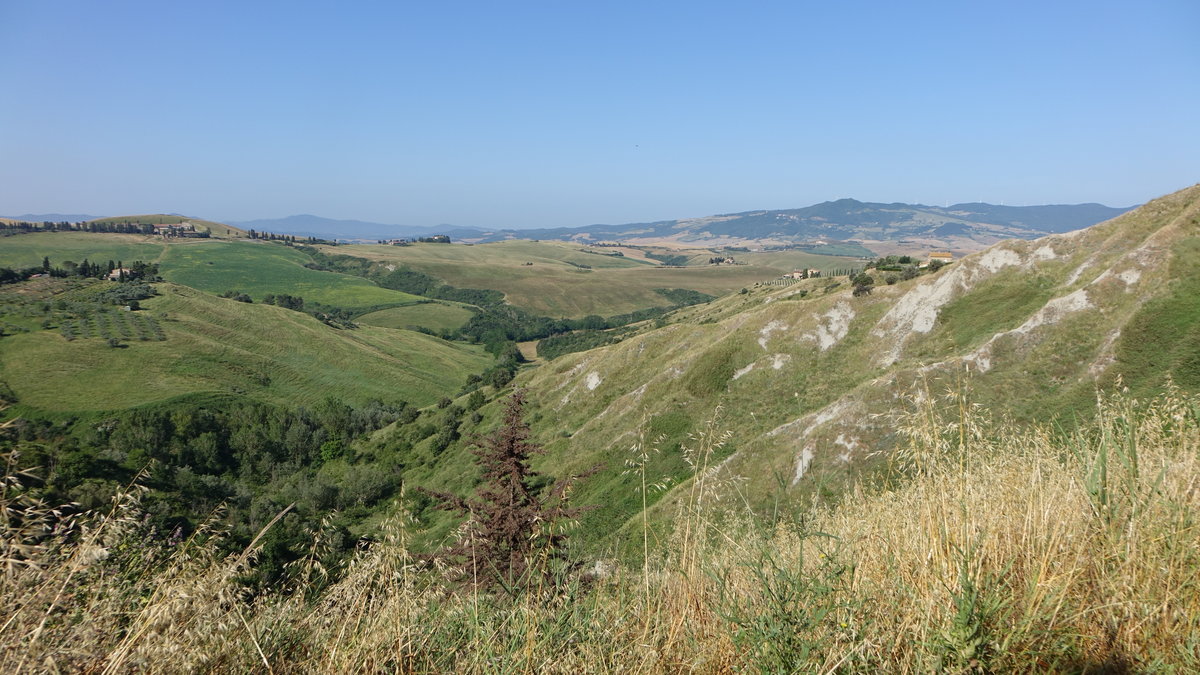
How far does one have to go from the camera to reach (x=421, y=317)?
583 ft

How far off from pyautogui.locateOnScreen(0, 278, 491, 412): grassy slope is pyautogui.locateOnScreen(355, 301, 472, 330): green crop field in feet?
76.1

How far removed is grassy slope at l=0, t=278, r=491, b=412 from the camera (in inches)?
3260

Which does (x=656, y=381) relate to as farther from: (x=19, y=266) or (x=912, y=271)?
(x=19, y=266)

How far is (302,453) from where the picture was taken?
273 ft

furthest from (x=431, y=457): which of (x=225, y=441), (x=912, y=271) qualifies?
(x=912, y=271)

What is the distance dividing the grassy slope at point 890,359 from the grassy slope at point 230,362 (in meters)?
65.7

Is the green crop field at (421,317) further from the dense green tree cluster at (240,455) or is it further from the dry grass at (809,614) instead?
the dry grass at (809,614)

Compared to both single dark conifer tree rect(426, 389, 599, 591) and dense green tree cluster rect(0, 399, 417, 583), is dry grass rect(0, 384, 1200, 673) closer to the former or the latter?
single dark conifer tree rect(426, 389, 599, 591)

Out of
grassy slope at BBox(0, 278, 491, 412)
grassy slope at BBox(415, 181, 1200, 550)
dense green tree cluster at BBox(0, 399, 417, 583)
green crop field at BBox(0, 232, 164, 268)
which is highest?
green crop field at BBox(0, 232, 164, 268)

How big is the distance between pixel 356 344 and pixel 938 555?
133m

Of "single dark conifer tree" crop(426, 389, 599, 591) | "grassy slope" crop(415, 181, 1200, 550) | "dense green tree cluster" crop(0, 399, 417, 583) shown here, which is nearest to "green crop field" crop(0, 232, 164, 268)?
"dense green tree cluster" crop(0, 399, 417, 583)

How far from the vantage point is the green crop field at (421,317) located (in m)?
169

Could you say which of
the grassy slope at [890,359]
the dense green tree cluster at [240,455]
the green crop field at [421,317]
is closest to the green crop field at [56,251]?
the green crop field at [421,317]

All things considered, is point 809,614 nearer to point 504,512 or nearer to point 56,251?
point 504,512
